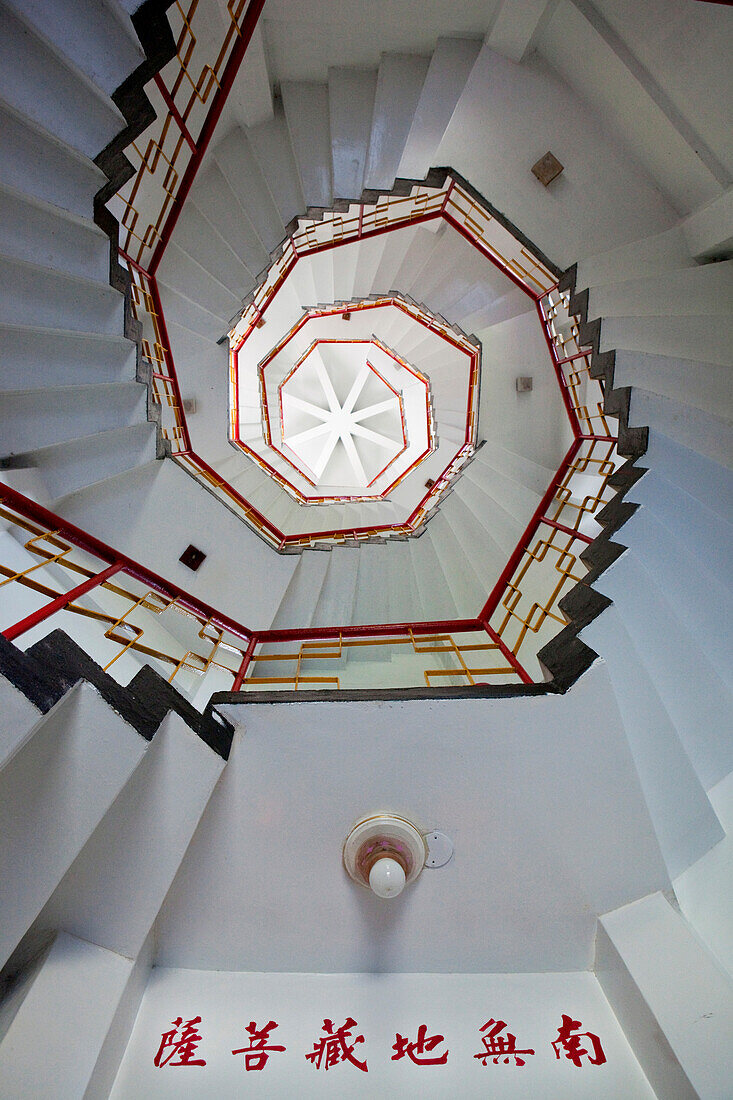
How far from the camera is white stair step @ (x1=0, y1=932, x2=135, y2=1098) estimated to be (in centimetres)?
178

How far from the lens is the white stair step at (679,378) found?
3076 mm

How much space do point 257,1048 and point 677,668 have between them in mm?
2390

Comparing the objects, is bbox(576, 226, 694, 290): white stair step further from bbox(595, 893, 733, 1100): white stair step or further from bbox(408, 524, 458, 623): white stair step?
bbox(595, 893, 733, 1100): white stair step

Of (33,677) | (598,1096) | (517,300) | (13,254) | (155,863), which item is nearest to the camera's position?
(33,677)

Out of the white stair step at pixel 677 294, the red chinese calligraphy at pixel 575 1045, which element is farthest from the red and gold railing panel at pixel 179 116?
the red chinese calligraphy at pixel 575 1045

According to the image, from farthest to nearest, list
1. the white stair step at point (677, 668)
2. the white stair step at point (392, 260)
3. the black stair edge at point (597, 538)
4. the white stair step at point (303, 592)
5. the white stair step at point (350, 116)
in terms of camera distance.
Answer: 1. the white stair step at point (392, 260)
2. the white stair step at point (303, 592)
3. the white stair step at point (350, 116)
4. the black stair edge at point (597, 538)
5. the white stair step at point (677, 668)

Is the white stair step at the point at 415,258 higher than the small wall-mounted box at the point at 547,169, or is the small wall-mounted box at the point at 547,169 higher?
the white stair step at the point at 415,258

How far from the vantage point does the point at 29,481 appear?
371cm

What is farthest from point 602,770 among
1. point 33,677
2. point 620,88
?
point 620,88

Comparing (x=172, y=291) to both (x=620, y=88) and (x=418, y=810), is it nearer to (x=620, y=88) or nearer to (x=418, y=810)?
(x=620, y=88)

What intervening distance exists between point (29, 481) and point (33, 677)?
8.78 feet

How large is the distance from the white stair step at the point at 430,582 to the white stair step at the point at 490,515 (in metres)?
0.68

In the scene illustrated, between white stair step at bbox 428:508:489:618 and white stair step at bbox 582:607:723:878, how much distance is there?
3149 mm

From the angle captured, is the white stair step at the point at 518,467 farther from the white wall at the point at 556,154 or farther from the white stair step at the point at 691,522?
the white stair step at the point at 691,522
